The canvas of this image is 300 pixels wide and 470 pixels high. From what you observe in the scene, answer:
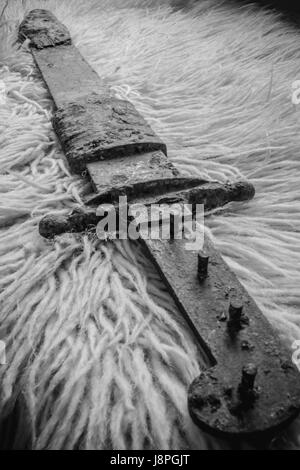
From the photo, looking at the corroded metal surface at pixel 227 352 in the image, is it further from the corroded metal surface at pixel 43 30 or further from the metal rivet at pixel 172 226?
the corroded metal surface at pixel 43 30

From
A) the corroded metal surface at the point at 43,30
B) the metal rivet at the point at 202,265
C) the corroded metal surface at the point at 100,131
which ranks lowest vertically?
the metal rivet at the point at 202,265

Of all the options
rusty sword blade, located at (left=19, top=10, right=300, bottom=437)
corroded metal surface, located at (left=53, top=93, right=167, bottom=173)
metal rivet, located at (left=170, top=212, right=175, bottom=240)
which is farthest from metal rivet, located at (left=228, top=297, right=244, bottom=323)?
corroded metal surface, located at (left=53, top=93, right=167, bottom=173)

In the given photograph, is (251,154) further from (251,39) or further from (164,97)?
(251,39)

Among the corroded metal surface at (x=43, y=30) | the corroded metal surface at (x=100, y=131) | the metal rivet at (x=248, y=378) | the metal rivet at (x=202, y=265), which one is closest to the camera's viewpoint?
the metal rivet at (x=248, y=378)

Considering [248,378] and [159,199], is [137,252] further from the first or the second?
[248,378]

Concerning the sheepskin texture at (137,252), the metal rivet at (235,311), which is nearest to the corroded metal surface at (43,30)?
the sheepskin texture at (137,252)

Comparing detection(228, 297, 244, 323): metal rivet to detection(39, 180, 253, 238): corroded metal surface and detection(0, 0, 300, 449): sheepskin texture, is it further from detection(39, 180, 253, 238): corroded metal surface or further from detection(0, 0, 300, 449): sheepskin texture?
detection(39, 180, 253, 238): corroded metal surface
